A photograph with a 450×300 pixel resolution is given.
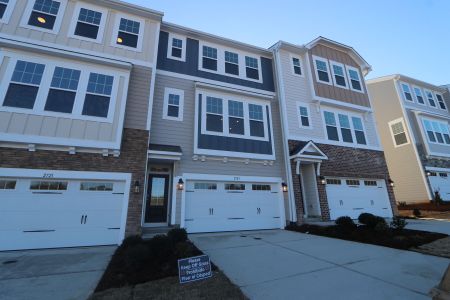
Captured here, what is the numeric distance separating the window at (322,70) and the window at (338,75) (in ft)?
1.80

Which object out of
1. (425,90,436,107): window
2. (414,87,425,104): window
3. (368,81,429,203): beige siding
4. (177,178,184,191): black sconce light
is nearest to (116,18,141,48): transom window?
(177,178,184,191): black sconce light

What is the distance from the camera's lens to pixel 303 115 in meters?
12.3

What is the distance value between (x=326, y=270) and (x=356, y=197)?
366 inches

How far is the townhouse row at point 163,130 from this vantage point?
723 cm

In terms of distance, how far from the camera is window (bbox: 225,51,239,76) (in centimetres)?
1181

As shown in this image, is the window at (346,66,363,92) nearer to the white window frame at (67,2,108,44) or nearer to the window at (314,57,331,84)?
the window at (314,57,331,84)

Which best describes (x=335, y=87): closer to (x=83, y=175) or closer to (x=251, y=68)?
(x=251, y=68)

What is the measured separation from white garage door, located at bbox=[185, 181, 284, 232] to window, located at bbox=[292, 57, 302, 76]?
6941 mm

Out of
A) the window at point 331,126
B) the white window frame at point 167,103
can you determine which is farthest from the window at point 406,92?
the white window frame at point 167,103

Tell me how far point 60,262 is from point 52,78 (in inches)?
244

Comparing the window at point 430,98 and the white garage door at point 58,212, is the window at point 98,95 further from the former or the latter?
the window at point 430,98

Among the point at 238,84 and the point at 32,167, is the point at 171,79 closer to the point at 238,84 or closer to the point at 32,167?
the point at 238,84

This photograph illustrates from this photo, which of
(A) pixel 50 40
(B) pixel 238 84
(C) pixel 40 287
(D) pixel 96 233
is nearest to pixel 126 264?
(C) pixel 40 287

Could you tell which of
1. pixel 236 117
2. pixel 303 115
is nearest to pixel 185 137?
pixel 236 117
